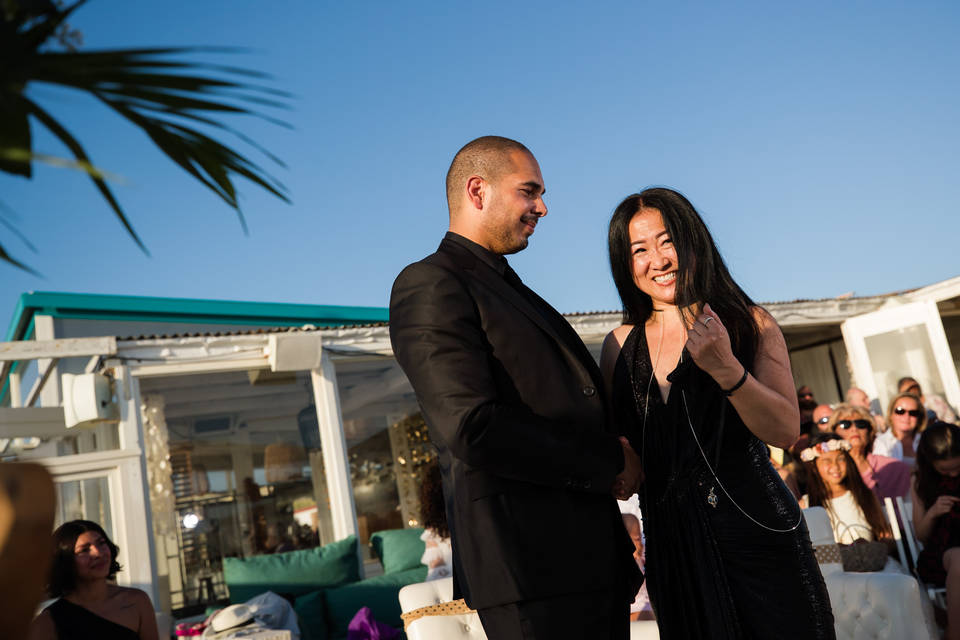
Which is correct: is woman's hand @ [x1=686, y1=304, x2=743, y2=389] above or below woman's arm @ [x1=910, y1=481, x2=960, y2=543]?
above

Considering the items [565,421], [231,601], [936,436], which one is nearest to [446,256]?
[565,421]

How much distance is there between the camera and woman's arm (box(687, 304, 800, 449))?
81.4 inches

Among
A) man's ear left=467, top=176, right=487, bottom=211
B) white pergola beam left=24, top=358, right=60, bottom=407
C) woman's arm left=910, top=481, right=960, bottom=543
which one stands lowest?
woman's arm left=910, top=481, right=960, bottom=543

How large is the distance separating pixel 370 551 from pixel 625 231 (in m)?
7.40

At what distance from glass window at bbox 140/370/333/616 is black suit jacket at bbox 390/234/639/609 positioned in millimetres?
7338

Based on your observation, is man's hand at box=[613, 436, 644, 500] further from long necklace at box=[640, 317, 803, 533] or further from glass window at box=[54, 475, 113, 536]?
glass window at box=[54, 475, 113, 536]

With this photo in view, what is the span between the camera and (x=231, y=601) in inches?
312

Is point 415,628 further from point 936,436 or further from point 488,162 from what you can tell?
point 936,436

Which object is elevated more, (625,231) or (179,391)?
(179,391)

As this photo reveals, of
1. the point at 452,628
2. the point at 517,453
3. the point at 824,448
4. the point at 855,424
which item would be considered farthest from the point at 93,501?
the point at 517,453

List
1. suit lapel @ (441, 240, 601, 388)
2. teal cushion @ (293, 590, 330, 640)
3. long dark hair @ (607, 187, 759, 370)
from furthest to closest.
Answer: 1. teal cushion @ (293, 590, 330, 640)
2. long dark hair @ (607, 187, 759, 370)
3. suit lapel @ (441, 240, 601, 388)

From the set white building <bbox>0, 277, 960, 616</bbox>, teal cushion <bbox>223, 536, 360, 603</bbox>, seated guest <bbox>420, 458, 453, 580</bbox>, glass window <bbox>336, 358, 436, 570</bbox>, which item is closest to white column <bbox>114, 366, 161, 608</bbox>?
A: white building <bbox>0, 277, 960, 616</bbox>

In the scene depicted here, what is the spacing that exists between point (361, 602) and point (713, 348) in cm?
645

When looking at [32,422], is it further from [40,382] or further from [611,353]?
[611,353]
